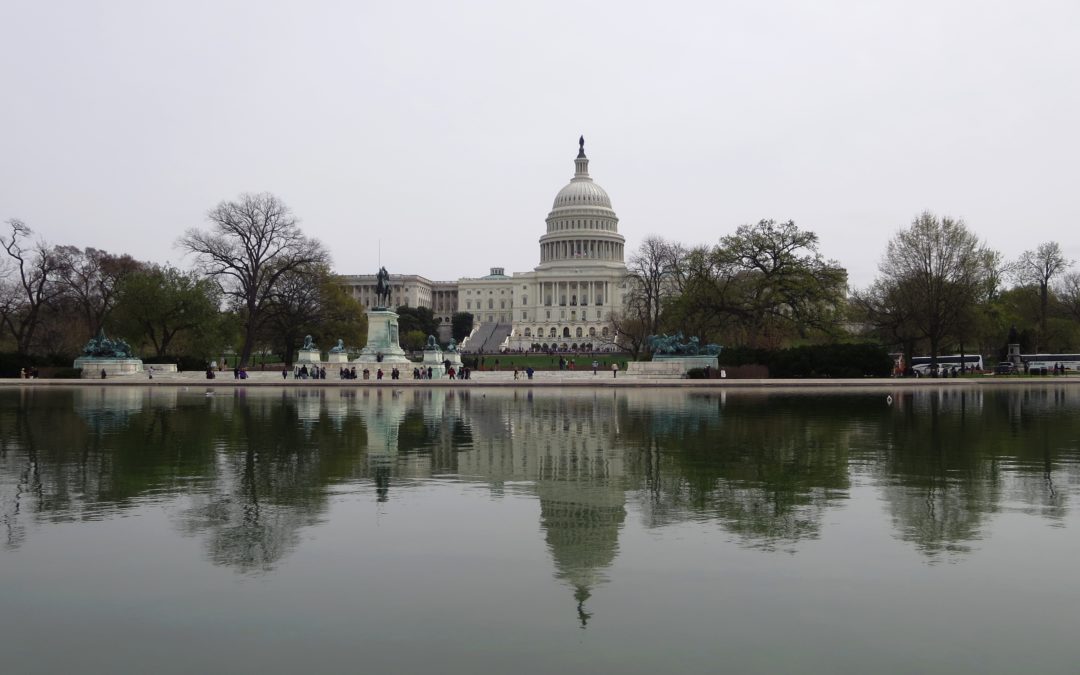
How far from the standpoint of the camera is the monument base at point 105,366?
53.8 metres

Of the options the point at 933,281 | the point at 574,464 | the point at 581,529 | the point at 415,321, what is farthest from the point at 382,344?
the point at 415,321

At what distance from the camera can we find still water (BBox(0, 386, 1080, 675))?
620 cm

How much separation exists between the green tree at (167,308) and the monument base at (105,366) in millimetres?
5811

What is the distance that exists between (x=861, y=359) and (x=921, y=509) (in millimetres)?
41583

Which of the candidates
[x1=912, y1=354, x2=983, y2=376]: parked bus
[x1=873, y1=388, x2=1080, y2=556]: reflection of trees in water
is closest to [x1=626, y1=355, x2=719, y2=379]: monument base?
[x1=912, y1=354, x2=983, y2=376]: parked bus

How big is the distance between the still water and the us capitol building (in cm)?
13136

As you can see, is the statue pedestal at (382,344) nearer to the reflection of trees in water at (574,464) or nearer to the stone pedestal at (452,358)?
the stone pedestal at (452,358)

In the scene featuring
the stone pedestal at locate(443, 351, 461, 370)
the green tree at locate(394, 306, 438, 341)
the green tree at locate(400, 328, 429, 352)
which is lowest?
the stone pedestal at locate(443, 351, 461, 370)

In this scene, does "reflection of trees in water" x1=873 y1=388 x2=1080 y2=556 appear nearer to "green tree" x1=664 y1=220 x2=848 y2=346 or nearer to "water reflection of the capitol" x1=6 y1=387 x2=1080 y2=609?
"water reflection of the capitol" x1=6 y1=387 x2=1080 y2=609

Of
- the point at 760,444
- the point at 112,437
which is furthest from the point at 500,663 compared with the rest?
the point at 112,437

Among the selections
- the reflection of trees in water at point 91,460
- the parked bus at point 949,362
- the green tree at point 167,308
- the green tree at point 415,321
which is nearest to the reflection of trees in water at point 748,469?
the reflection of trees in water at point 91,460

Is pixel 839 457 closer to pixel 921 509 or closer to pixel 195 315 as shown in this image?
pixel 921 509

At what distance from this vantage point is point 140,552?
876 centimetres

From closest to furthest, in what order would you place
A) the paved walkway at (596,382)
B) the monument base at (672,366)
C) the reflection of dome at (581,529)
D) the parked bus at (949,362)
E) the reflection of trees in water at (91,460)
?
the reflection of dome at (581,529)
the reflection of trees in water at (91,460)
the paved walkway at (596,382)
the monument base at (672,366)
the parked bus at (949,362)
